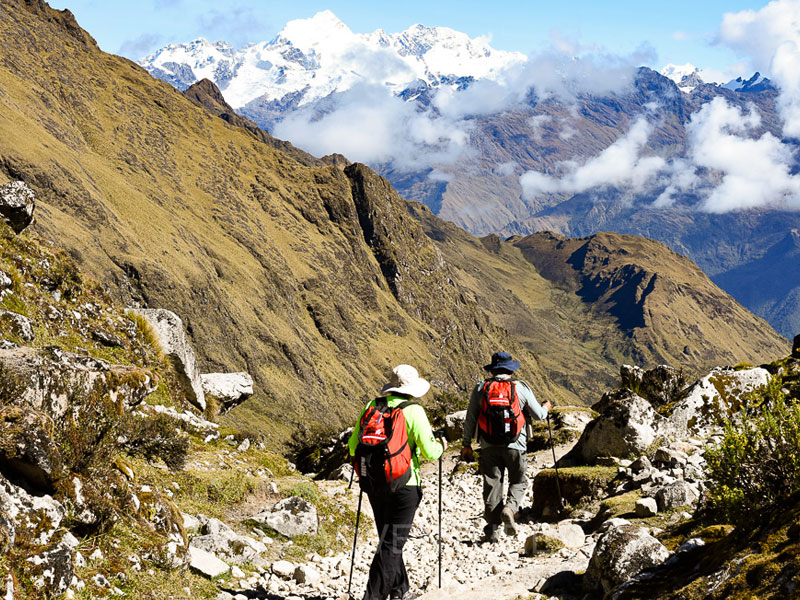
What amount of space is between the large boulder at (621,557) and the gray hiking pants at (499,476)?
399 centimetres

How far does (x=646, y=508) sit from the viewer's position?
10797 mm

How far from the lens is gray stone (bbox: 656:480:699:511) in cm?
1092

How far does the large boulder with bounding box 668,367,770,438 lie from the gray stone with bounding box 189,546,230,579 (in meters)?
12.7

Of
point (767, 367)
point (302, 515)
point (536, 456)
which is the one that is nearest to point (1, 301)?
point (302, 515)

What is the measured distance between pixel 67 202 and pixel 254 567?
165 m

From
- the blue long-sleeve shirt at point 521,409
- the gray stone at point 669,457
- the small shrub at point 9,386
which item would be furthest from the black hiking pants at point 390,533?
the gray stone at point 669,457

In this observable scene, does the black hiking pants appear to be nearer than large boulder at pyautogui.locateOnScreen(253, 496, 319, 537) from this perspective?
Yes

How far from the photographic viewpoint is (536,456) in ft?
69.5

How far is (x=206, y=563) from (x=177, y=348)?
56.6 feet

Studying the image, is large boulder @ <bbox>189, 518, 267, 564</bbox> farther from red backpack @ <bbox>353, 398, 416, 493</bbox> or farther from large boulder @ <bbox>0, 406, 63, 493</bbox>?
red backpack @ <bbox>353, 398, 416, 493</bbox>

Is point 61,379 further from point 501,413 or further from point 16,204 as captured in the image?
point 16,204

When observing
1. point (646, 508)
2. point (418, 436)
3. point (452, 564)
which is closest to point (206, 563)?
point (418, 436)

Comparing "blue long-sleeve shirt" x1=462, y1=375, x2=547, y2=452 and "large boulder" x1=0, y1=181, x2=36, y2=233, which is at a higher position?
"large boulder" x1=0, y1=181, x2=36, y2=233

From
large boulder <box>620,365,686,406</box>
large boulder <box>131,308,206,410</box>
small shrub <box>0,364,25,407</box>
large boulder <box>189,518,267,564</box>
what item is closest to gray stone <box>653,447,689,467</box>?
large boulder <box>620,365,686,406</box>
